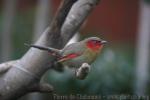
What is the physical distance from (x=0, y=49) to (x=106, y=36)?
3.60 feet

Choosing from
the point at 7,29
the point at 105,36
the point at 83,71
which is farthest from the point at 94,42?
the point at 105,36

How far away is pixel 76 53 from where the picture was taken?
2141 mm

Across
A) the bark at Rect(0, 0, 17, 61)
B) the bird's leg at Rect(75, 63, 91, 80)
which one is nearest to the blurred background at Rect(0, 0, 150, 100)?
the bark at Rect(0, 0, 17, 61)

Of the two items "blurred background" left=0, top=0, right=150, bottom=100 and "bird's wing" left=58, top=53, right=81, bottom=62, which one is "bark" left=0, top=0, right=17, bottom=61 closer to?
"blurred background" left=0, top=0, right=150, bottom=100

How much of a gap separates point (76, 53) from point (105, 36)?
5.49 m

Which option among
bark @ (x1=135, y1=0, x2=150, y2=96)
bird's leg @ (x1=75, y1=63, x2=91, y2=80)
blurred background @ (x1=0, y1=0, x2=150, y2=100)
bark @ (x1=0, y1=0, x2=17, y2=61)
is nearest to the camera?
bird's leg @ (x1=75, y1=63, x2=91, y2=80)

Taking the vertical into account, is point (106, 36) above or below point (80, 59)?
above

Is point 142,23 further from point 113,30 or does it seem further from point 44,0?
point 44,0

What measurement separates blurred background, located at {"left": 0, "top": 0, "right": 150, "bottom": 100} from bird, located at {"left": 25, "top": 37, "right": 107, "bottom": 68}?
82.5 inches

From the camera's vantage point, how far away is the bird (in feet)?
6.96

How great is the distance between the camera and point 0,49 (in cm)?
765

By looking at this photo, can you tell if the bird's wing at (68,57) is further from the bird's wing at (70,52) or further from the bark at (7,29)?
the bark at (7,29)

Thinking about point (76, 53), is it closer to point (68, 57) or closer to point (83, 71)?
point (68, 57)

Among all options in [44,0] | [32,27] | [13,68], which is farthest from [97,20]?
[13,68]
